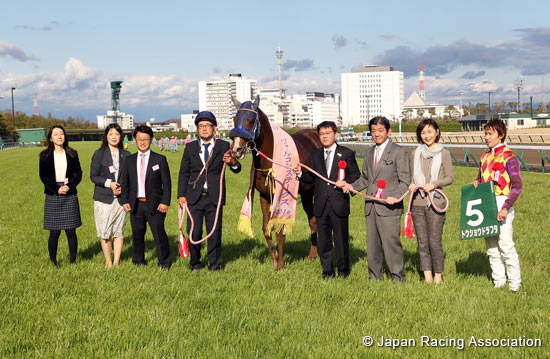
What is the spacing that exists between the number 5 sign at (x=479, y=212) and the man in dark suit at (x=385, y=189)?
2.30 feet

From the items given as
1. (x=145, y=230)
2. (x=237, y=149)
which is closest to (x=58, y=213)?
(x=145, y=230)

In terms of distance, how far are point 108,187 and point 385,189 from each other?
12.2 ft

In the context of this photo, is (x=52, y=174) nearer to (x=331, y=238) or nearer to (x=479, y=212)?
(x=331, y=238)

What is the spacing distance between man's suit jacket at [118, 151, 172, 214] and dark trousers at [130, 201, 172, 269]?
0.25 ft

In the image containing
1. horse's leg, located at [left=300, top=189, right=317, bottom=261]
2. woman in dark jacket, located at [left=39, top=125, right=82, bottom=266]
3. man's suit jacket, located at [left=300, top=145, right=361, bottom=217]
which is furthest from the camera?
horse's leg, located at [left=300, top=189, right=317, bottom=261]

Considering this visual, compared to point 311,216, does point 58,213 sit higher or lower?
higher

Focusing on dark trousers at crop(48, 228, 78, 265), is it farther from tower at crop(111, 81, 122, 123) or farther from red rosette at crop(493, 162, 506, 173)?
tower at crop(111, 81, 122, 123)

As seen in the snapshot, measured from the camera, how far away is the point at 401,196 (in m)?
5.34

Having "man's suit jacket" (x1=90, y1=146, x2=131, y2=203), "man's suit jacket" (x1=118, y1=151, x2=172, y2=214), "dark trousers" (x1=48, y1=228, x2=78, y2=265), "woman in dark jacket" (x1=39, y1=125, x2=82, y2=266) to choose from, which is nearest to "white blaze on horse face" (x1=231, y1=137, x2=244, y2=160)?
"man's suit jacket" (x1=118, y1=151, x2=172, y2=214)

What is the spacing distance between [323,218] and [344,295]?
1.05 metres

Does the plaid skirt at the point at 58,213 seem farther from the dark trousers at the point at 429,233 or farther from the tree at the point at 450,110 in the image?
the tree at the point at 450,110

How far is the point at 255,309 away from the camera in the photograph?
4.82 m

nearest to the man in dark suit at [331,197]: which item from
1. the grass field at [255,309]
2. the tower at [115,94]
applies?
the grass field at [255,309]

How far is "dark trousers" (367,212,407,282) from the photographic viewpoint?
552 centimetres
